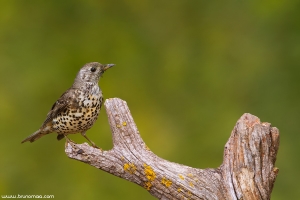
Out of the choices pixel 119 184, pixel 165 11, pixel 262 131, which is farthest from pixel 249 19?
pixel 262 131

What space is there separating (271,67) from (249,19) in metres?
0.95

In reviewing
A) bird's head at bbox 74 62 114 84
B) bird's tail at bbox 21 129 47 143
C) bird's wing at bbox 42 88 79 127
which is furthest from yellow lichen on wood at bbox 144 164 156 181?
bird's tail at bbox 21 129 47 143

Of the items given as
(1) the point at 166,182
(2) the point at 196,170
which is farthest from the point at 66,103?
(2) the point at 196,170

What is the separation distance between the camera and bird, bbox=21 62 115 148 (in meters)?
5.37

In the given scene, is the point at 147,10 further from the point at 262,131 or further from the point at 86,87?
the point at 262,131

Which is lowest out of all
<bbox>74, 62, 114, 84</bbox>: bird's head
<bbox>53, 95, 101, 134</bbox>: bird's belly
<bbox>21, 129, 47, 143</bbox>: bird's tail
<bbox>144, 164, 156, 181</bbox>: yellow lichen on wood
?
<bbox>144, 164, 156, 181</bbox>: yellow lichen on wood

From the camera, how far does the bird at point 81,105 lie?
211 inches

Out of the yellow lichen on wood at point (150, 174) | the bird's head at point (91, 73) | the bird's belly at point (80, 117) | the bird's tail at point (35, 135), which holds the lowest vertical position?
the yellow lichen on wood at point (150, 174)

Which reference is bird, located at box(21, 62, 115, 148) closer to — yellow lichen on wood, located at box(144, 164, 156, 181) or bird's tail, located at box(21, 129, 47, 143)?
bird's tail, located at box(21, 129, 47, 143)

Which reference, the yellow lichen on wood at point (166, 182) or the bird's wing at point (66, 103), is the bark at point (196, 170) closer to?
the yellow lichen on wood at point (166, 182)

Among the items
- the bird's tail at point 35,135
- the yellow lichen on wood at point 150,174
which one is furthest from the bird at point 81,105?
the yellow lichen on wood at point 150,174

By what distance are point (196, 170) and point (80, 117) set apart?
121 cm

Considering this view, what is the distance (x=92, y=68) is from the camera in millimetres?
5578

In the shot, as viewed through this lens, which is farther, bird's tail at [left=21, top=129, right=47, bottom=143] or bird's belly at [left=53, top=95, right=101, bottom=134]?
bird's tail at [left=21, top=129, right=47, bottom=143]
